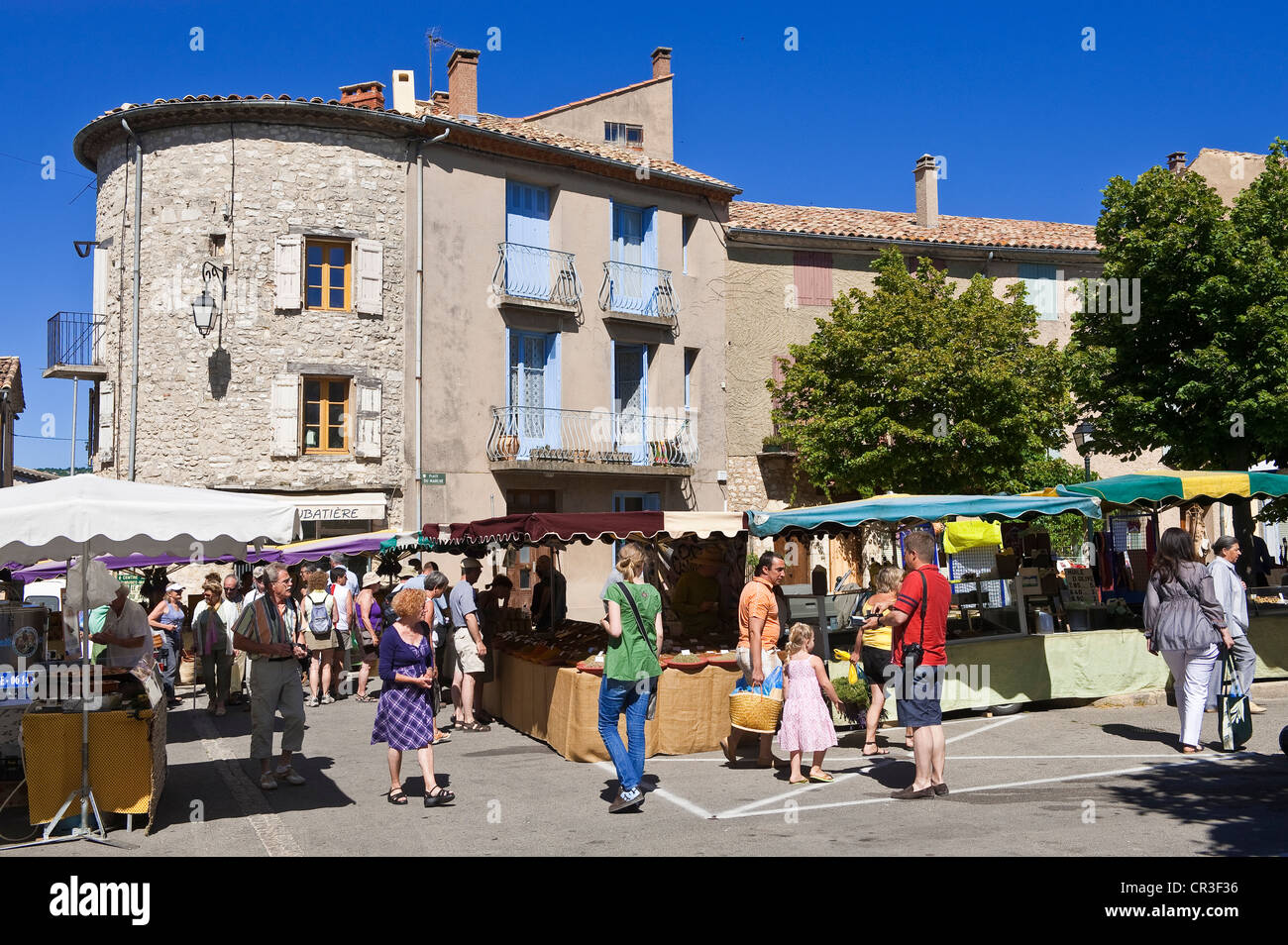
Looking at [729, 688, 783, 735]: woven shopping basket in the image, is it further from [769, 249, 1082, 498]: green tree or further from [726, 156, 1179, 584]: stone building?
[726, 156, 1179, 584]: stone building

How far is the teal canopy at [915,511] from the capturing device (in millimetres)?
11797

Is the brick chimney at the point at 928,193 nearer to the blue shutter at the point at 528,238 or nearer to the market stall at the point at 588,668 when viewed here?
the blue shutter at the point at 528,238

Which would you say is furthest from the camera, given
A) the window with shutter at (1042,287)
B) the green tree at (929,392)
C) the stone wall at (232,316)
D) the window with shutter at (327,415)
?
the window with shutter at (1042,287)

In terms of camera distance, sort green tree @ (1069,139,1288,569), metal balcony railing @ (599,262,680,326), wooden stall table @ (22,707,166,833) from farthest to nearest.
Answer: metal balcony railing @ (599,262,680,326) → green tree @ (1069,139,1288,569) → wooden stall table @ (22,707,166,833)

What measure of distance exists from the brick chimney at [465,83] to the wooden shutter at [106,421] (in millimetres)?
9923

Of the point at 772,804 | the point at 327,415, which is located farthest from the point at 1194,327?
the point at 327,415

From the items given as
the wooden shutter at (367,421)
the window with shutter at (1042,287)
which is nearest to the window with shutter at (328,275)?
the wooden shutter at (367,421)

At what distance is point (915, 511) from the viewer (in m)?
11.8

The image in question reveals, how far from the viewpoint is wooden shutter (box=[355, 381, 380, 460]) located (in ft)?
76.1

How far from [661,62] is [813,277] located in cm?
703

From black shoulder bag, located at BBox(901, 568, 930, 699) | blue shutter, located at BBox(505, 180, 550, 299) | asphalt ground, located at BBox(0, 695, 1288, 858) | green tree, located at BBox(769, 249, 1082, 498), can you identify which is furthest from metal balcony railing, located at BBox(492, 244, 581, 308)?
black shoulder bag, located at BBox(901, 568, 930, 699)

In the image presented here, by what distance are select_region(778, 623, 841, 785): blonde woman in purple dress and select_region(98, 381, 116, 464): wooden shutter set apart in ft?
60.6
